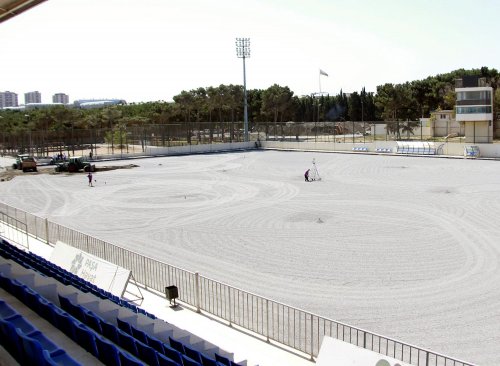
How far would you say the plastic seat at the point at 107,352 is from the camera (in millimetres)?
7101

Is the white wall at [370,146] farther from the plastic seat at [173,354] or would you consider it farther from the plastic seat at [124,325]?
the plastic seat at [173,354]

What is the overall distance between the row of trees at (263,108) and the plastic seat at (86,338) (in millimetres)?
94054

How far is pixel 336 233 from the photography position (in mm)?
24359

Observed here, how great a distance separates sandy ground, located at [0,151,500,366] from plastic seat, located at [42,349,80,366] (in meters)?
8.85

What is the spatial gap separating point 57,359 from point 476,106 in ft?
222

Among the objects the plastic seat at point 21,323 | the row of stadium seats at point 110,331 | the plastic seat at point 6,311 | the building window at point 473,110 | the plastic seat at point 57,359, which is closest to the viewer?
the plastic seat at point 57,359

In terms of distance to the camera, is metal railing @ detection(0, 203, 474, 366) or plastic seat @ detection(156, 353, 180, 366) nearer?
plastic seat @ detection(156, 353, 180, 366)

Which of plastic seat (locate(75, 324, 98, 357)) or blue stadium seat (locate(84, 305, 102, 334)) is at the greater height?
plastic seat (locate(75, 324, 98, 357))

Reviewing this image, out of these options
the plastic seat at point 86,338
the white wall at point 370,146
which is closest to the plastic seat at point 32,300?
the plastic seat at point 86,338

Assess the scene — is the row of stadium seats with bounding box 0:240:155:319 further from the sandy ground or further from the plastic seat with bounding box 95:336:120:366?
the sandy ground

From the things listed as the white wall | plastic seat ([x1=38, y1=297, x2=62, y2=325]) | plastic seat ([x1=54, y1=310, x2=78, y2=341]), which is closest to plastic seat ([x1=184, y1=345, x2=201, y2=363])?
plastic seat ([x1=54, y1=310, x2=78, y2=341])

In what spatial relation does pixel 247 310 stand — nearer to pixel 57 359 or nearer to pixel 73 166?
pixel 57 359

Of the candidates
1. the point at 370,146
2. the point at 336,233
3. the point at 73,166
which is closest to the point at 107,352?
the point at 336,233

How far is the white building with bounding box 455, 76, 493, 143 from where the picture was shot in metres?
65.3
